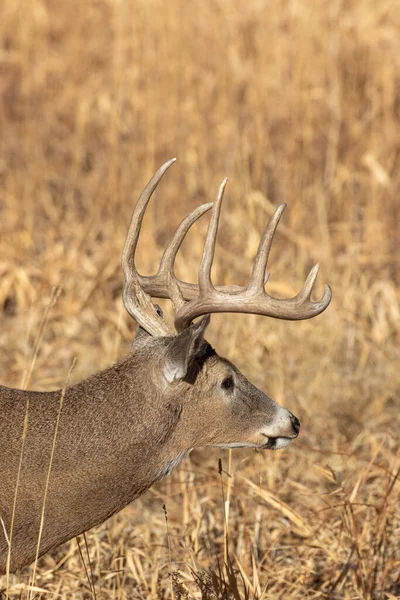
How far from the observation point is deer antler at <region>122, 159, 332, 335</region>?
3629 mm

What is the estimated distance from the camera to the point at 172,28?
31.1ft

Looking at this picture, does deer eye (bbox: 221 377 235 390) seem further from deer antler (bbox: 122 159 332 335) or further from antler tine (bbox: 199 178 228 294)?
antler tine (bbox: 199 178 228 294)

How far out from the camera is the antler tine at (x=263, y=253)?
3.58m

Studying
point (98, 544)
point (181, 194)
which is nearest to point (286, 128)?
point (181, 194)

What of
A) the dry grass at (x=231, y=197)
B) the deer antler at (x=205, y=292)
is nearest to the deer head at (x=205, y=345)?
the deer antler at (x=205, y=292)

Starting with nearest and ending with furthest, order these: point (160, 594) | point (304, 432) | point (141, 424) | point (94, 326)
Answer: point (141, 424) → point (160, 594) → point (304, 432) → point (94, 326)

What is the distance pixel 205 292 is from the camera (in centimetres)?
369

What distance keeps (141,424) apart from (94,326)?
409 centimetres

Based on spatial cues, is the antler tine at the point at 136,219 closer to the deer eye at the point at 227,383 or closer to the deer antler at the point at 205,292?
the deer antler at the point at 205,292

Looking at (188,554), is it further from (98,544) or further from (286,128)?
(286,128)

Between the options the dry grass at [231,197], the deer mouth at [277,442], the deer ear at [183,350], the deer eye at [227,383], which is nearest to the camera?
the deer ear at [183,350]

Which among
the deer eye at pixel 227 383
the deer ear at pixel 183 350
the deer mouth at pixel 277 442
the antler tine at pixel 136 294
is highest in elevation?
the antler tine at pixel 136 294

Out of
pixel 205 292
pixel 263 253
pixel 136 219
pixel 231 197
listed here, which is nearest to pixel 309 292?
pixel 263 253

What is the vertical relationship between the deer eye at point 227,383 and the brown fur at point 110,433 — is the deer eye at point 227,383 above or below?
above
